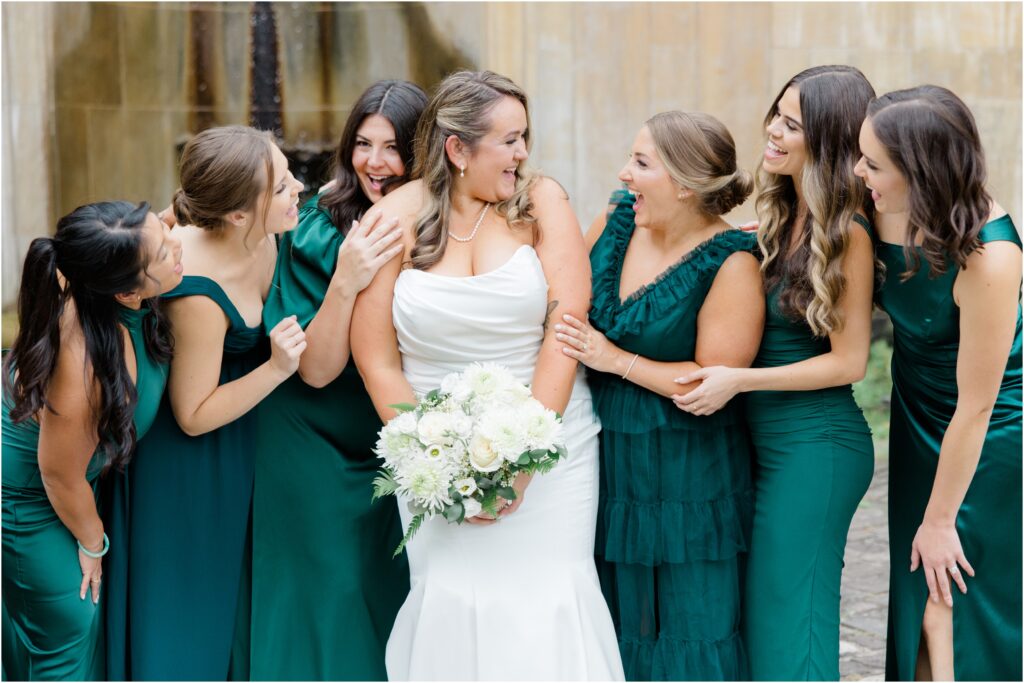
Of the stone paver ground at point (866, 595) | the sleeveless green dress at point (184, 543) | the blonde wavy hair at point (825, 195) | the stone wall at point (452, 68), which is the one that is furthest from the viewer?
the stone wall at point (452, 68)

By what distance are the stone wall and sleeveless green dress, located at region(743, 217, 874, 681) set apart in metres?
5.04

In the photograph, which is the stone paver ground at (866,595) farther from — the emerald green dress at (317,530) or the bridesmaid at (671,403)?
the emerald green dress at (317,530)

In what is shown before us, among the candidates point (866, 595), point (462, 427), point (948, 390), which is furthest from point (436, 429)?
point (866, 595)

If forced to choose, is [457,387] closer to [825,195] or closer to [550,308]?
[550,308]

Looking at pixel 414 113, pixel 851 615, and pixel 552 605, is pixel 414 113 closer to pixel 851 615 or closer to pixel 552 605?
pixel 552 605

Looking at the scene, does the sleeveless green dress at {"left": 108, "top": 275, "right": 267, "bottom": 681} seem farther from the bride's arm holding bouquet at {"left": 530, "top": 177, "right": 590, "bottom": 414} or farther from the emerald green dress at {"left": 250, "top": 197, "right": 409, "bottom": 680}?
the bride's arm holding bouquet at {"left": 530, "top": 177, "right": 590, "bottom": 414}

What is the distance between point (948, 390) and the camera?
3.94m

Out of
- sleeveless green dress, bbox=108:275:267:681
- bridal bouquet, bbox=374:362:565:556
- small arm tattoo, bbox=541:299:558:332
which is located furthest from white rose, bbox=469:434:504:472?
sleeveless green dress, bbox=108:275:267:681

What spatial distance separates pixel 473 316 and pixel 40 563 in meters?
1.63

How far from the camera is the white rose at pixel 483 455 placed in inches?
141

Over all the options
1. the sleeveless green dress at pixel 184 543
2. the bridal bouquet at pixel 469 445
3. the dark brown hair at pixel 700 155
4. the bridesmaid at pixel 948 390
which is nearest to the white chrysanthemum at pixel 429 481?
the bridal bouquet at pixel 469 445

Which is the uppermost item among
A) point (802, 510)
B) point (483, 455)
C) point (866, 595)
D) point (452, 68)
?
point (452, 68)

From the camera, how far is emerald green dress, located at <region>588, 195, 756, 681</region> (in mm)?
4078

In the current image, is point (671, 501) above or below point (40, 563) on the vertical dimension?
above
